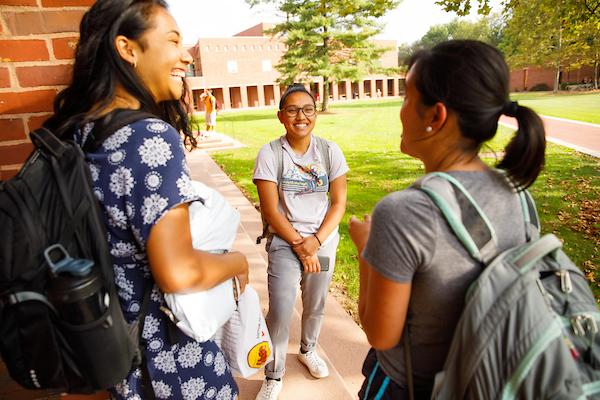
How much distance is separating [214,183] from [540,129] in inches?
314

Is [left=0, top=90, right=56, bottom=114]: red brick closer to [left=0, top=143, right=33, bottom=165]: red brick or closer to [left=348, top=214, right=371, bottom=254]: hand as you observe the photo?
[left=0, top=143, right=33, bottom=165]: red brick

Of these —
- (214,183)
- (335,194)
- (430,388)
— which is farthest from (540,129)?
(214,183)

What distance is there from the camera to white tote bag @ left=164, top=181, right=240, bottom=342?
1.31 meters

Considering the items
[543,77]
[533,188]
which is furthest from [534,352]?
[543,77]

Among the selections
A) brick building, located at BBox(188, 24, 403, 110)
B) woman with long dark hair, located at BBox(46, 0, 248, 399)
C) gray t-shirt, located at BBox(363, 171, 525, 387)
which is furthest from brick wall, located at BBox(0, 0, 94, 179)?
brick building, located at BBox(188, 24, 403, 110)

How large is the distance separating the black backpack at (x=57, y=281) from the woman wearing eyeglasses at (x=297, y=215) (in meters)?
1.47

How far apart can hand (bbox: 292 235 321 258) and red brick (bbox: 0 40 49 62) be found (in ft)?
5.43

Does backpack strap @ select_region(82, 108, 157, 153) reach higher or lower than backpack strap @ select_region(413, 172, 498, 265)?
higher

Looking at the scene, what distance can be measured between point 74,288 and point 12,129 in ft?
4.13

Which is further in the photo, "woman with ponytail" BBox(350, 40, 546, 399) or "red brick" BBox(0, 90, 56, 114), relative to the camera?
"red brick" BBox(0, 90, 56, 114)

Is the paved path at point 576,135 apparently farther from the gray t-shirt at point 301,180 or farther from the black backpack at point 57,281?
the black backpack at point 57,281

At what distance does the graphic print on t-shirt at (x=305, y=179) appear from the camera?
104 inches

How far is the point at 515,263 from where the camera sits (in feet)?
3.52

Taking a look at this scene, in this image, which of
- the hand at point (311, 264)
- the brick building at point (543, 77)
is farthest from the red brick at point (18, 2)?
the brick building at point (543, 77)
